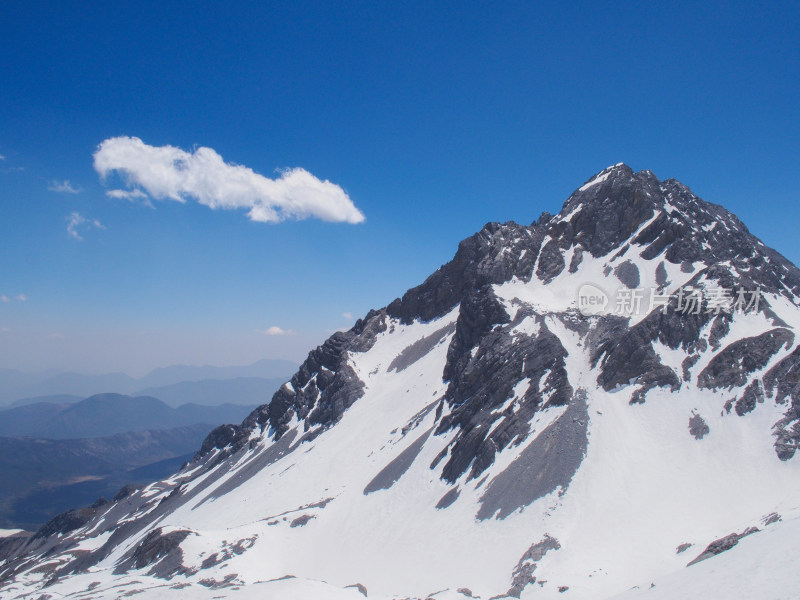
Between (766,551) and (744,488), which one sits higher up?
(766,551)

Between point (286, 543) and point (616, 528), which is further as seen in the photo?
point (286, 543)

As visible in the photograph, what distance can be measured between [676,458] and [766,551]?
94.6 feet

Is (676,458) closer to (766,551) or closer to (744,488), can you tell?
(744,488)

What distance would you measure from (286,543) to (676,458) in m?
45.4

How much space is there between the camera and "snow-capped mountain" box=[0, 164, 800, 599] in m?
37.8

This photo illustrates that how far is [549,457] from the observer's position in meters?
50.5

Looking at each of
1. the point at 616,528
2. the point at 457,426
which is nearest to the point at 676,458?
the point at 616,528

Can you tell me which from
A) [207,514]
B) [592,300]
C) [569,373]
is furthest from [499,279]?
[207,514]

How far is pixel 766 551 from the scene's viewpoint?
21172 mm

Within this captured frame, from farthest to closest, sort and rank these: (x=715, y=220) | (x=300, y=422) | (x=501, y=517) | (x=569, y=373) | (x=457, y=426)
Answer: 1. (x=300, y=422)
2. (x=715, y=220)
3. (x=457, y=426)
4. (x=569, y=373)
5. (x=501, y=517)

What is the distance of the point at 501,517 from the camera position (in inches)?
1823

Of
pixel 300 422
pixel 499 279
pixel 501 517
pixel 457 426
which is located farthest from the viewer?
pixel 300 422

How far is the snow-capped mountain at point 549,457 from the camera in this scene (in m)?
37.8

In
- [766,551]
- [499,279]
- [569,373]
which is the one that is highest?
[499,279]
